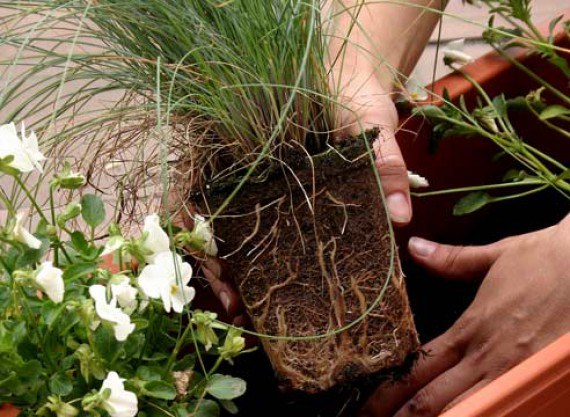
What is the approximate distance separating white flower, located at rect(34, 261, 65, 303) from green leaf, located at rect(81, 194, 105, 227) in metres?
0.08

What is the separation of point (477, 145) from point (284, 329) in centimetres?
43

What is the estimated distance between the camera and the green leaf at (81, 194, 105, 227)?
67 centimetres

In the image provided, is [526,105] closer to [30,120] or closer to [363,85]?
[363,85]

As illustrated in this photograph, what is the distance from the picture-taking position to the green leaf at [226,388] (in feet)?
2.14

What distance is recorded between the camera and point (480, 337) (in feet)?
2.80

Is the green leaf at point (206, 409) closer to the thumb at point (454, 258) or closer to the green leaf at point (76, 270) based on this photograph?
the green leaf at point (76, 270)

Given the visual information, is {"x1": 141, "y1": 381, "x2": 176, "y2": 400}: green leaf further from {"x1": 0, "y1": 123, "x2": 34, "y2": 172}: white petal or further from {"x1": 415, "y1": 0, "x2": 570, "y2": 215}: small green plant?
{"x1": 415, "y1": 0, "x2": 570, "y2": 215}: small green plant

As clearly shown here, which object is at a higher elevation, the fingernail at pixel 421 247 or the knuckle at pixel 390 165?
the knuckle at pixel 390 165

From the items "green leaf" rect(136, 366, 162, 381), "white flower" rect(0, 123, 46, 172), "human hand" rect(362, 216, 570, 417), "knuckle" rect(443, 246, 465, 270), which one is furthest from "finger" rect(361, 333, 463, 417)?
"white flower" rect(0, 123, 46, 172)

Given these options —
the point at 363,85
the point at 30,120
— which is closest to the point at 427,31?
the point at 363,85

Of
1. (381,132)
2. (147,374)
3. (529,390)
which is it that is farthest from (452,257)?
(147,374)

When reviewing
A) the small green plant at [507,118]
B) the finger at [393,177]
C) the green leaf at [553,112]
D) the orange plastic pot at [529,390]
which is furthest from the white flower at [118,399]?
the green leaf at [553,112]

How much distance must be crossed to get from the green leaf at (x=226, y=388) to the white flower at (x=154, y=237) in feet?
0.37

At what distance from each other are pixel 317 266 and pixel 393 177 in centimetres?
12
